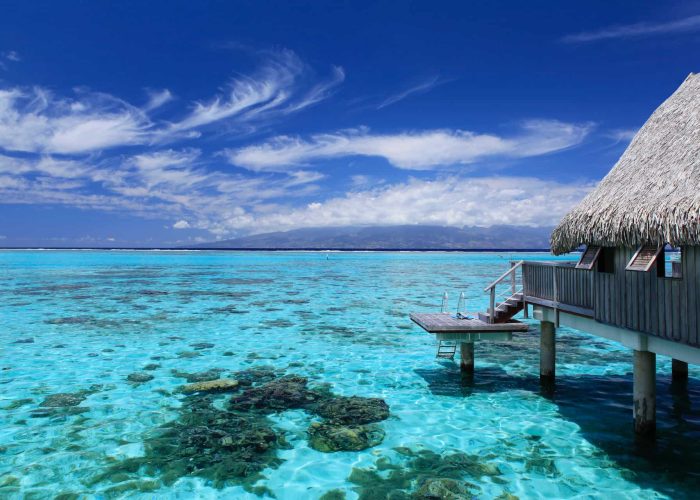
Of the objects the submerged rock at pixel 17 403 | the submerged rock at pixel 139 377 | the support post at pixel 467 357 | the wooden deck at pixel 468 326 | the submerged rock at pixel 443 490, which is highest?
the wooden deck at pixel 468 326

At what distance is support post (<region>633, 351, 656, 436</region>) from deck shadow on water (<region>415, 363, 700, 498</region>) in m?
0.30

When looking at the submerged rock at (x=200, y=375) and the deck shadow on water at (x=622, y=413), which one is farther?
the submerged rock at (x=200, y=375)

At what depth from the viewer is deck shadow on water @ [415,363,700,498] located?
9.19 metres

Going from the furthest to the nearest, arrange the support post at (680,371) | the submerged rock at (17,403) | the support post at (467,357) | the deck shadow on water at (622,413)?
the support post at (467,357)
the support post at (680,371)
the submerged rock at (17,403)
the deck shadow on water at (622,413)

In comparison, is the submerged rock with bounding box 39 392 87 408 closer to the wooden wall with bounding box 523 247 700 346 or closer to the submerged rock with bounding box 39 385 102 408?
the submerged rock with bounding box 39 385 102 408

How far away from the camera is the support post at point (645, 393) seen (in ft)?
33.2

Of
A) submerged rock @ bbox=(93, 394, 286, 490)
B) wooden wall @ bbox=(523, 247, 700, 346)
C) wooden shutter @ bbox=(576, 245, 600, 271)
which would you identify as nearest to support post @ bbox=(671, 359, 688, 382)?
wooden wall @ bbox=(523, 247, 700, 346)

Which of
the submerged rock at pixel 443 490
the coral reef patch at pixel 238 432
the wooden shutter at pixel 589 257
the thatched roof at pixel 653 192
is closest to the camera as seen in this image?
the submerged rock at pixel 443 490

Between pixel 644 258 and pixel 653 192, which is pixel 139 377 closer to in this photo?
pixel 644 258

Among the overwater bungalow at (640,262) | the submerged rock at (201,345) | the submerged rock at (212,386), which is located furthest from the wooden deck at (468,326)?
the submerged rock at (201,345)

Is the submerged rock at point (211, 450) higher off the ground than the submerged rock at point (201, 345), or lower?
higher

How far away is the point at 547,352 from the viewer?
14719 mm

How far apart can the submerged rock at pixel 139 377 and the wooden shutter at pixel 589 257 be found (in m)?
13.2

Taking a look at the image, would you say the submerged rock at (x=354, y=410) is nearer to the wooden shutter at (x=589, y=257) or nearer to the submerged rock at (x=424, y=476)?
the submerged rock at (x=424, y=476)
